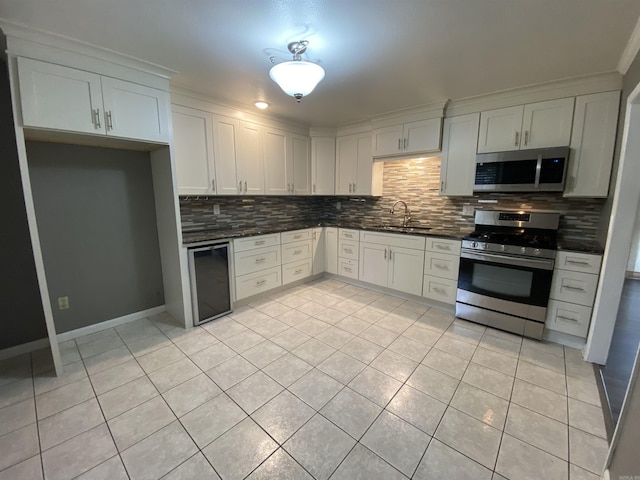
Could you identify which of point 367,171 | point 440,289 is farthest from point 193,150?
point 440,289

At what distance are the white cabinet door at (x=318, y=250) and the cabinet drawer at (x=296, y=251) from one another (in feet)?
0.44

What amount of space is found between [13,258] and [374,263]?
3.67 meters

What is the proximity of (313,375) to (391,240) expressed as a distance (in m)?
2.05

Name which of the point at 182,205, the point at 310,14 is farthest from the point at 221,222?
the point at 310,14

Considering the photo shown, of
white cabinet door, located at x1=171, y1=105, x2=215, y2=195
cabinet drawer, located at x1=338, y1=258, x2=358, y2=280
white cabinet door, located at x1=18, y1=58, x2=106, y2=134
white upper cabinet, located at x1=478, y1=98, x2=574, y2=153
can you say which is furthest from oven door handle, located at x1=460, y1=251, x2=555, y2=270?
white cabinet door, located at x1=18, y1=58, x2=106, y2=134

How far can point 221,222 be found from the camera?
363cm

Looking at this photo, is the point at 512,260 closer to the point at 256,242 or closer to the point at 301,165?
the point at 256,242

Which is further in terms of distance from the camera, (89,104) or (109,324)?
(109,324)

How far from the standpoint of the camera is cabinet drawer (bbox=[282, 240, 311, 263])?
3773mm

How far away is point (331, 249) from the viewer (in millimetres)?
4277

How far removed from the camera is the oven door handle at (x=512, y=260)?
8.16 feet

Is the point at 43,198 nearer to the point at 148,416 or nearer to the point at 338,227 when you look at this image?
the point at 148,416

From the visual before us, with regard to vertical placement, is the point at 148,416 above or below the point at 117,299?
below

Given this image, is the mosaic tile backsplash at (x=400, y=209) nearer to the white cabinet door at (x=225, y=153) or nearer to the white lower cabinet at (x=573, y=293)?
the white cabinet door at (x=225, y=153)
